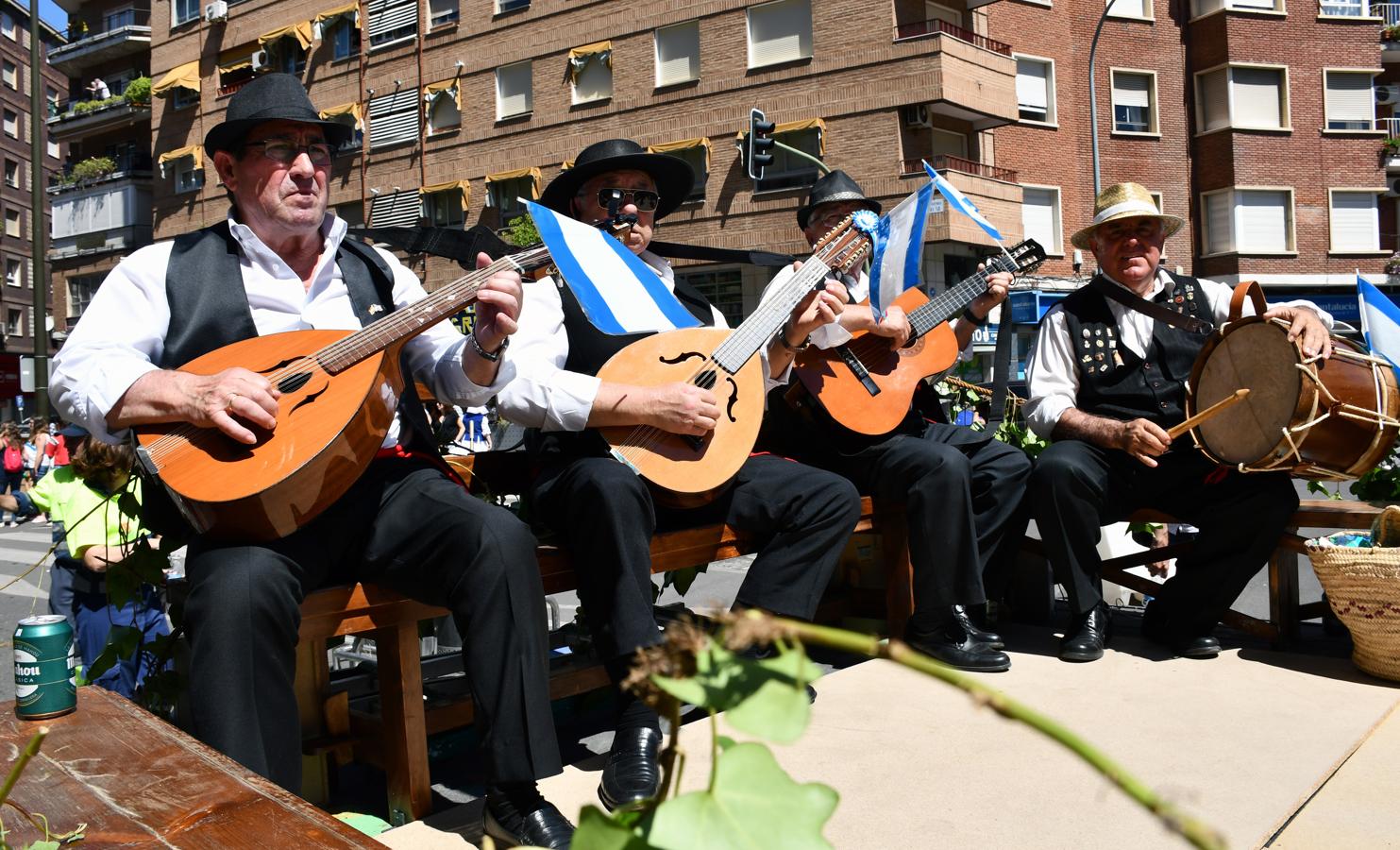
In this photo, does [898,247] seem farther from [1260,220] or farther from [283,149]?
[1260,220]

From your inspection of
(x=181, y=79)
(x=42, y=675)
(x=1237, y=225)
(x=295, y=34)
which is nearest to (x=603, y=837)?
(x=42, y=675)

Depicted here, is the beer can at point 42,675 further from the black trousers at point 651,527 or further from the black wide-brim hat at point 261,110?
the black wide-brim hat at point 261,110

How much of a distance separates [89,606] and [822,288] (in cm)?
354

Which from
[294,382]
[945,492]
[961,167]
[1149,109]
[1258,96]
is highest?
[1258,96]

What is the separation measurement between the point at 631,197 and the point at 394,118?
2771 cm

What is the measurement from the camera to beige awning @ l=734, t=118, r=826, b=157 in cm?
2319

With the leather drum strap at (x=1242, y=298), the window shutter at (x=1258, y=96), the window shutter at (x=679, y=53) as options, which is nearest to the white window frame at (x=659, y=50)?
the window shutter at (x=679, y=53)

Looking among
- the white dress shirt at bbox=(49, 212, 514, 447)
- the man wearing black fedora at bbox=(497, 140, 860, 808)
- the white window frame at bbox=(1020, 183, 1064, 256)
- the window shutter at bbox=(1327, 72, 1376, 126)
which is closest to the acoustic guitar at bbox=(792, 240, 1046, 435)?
the man wearing black fedora at bbox=(497, 140, 860, 808)

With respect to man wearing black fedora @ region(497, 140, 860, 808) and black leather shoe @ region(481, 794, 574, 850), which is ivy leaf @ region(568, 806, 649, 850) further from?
man wearing black fedora @ region(497, 140, 860, 808)

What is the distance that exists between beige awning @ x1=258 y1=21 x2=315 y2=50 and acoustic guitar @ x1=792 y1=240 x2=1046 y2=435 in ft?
98.2

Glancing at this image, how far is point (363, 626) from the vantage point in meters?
2.76

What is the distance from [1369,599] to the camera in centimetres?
365

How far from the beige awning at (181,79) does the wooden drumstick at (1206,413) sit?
3425 cm

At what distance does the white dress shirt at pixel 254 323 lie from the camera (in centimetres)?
266
